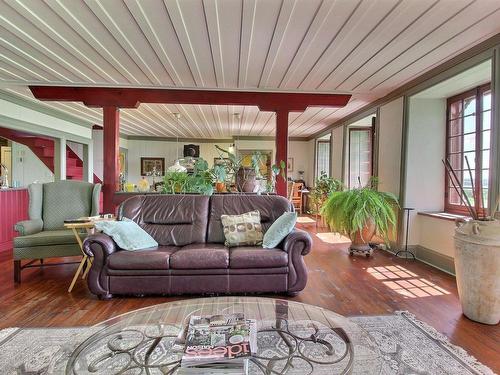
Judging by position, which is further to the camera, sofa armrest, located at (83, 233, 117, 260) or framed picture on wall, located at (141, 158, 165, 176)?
framed picture on wall, located at (141, 158, 165, 176)

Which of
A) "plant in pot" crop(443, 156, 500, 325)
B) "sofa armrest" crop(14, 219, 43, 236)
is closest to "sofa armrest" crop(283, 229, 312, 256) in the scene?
"plant in pot" crop(443, 156, 500, 325)

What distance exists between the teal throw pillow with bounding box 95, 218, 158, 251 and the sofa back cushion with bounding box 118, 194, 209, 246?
0.23 meters

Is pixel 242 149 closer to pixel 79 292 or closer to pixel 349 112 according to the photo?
pixel 349 112

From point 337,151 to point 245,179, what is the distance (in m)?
3.57

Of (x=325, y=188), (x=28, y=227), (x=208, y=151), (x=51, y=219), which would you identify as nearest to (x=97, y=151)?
(x=208, y=151)

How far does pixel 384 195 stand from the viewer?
4.17m

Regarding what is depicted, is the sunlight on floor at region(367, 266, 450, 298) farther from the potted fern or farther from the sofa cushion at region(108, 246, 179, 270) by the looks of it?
the sofa cushion at region(108, 246, 179, 270)

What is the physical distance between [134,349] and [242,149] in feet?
26.3

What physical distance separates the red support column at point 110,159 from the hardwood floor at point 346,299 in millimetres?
1148

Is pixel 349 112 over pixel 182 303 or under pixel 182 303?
over

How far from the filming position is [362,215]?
3.90 meters

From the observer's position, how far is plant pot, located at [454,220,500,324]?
2141mm

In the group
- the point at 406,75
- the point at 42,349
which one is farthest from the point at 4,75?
the point at 406,75

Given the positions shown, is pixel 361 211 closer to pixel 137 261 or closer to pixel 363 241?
pixel 363 241
